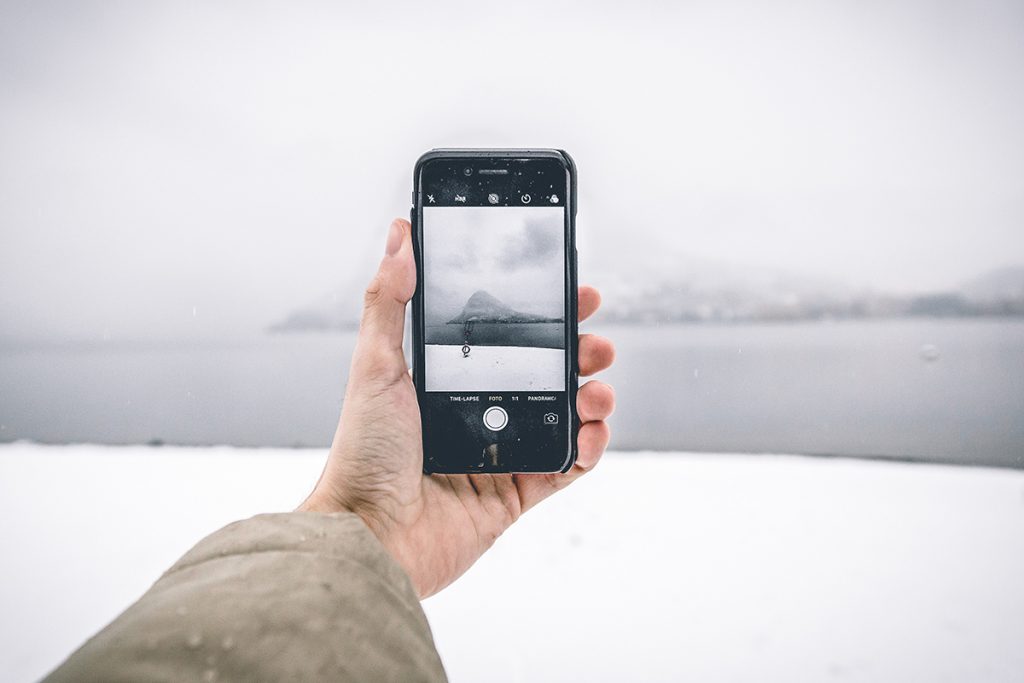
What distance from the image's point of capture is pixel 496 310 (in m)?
0.92

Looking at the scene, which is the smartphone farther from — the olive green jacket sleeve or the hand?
the olive green jacket sleeve

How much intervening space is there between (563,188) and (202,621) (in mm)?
806

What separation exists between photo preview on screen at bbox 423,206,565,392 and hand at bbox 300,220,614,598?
0.05 metres

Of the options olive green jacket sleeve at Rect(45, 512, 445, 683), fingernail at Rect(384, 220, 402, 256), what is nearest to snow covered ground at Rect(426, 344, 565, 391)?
fingernail at Rect(384, 220, 402, 256)

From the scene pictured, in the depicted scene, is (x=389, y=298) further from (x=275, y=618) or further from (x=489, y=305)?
(x=275, y=618)

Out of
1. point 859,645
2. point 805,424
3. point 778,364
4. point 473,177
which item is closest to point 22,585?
point 473,177

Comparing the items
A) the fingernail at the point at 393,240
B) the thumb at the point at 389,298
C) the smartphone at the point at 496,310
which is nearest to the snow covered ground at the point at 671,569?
the smartphone at the point at 496,310

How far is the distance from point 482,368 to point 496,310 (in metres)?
0.10

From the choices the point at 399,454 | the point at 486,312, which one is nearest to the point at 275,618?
the point at 399,454

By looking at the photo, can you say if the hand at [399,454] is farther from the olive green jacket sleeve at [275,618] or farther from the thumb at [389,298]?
the olive green jacket sleeve at [275,618]

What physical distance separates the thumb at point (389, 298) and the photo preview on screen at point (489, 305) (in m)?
0.04

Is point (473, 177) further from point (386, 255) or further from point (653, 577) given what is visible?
point (653, 577)

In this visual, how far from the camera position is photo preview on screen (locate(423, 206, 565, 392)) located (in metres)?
0.92

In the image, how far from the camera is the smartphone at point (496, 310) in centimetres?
92
